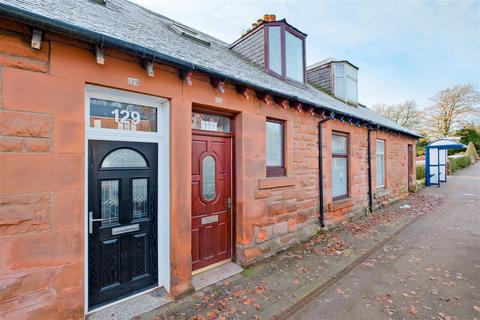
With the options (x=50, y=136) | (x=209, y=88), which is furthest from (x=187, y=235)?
(x=209, y=88)

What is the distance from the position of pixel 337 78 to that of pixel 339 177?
5.40 metres

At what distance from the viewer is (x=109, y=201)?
320 centimetres

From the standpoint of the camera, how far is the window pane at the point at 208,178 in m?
4.20

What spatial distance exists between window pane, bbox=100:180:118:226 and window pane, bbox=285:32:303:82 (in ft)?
20.1

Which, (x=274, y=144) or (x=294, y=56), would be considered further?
(x=294, y=56)

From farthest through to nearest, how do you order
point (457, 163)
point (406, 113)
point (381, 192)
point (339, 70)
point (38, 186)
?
1. point (406, 113)
2. point (457, 163)
3. point (339, 70)
4. point (381, 192)
5. point (38, 186)

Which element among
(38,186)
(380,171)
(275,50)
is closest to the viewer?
(38,186)

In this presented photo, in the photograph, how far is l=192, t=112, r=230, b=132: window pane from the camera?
163 inches

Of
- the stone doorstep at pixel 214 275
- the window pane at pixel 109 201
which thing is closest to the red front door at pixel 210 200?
the stone doorstep at pixel 214 275

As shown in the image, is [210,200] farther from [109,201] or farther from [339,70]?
[339,70]

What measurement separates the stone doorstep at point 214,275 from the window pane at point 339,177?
4.26 metres

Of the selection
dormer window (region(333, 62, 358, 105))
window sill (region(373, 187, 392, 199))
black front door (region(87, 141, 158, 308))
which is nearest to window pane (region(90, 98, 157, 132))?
black front door (region(87, 141, 158, 308))

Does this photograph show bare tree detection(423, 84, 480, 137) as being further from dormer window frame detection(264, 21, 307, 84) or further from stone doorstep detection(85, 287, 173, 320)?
stone doorstep detection(85, 287, 173, 320)

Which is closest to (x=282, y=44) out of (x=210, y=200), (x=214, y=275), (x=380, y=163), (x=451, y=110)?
(x=210, y=200)
